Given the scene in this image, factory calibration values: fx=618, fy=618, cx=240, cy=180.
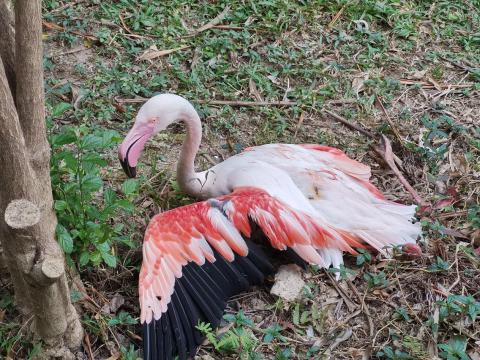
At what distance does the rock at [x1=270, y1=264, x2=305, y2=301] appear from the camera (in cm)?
276

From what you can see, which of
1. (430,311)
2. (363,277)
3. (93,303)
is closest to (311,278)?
(363,277)

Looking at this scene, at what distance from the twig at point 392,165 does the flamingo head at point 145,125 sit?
129cm

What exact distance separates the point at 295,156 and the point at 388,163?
2.05 feet

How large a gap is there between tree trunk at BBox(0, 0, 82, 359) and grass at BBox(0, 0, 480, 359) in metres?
0.27

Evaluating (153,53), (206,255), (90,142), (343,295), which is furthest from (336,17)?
(90,142)

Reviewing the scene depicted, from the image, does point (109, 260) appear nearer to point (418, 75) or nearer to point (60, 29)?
point (60, 29)

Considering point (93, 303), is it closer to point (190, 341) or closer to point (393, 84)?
point (190, 341)

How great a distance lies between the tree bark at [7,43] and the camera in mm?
1970

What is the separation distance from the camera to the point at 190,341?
7.98 ft

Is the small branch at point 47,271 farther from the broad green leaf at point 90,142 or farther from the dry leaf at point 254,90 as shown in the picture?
the dry leaf at point 254,90

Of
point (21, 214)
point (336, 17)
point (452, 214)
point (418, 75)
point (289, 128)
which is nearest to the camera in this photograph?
point (21, 214)

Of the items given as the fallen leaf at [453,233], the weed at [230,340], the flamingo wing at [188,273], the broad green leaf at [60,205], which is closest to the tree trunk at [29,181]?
the broad green leaf at [60,205]

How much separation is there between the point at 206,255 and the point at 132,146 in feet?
2.16

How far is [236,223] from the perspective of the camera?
2.75m
